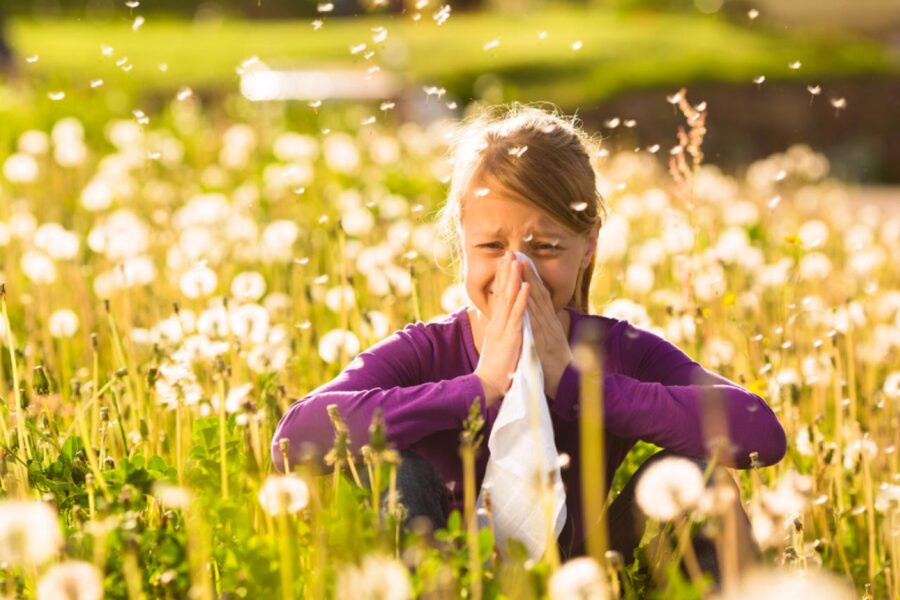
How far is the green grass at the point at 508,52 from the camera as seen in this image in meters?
10.9

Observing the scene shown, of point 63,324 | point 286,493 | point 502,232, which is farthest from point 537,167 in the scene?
point 63,324

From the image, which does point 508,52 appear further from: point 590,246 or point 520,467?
point 520,467

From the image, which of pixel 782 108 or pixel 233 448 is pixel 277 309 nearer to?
pixel 233 448

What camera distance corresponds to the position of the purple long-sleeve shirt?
220 cm

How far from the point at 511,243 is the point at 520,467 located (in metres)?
0.42

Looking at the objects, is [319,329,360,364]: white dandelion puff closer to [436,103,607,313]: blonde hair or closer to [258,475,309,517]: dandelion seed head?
[436,103,607,313]: blonde hair

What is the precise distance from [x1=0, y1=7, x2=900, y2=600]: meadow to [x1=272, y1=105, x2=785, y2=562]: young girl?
0.33 feet

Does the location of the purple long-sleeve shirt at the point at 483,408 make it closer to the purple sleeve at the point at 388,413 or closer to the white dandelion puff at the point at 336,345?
the purple sleeve at the point at 388,413

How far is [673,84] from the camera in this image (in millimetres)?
10430

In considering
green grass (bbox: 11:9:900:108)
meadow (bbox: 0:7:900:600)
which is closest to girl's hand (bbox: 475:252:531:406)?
meadow (bbox: 0:7:900:600)

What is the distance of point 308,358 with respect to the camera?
3.14 m

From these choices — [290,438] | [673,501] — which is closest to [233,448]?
[290,438]

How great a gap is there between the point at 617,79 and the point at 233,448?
343 inches

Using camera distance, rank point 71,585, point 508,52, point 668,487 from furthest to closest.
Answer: point 508,52 → point 668,487 → point 71,585
